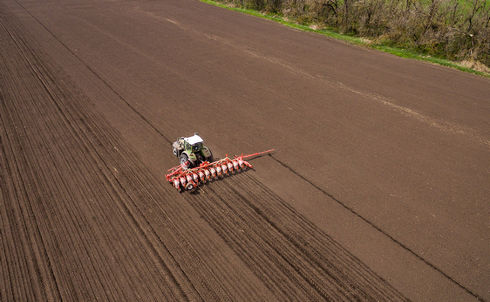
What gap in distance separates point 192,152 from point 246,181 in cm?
222

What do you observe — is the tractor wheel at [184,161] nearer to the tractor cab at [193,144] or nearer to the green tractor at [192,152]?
the green tractor at [192,152]

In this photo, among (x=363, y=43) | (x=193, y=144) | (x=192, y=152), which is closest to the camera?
(x=193, y=144)

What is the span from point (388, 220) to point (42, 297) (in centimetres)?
981

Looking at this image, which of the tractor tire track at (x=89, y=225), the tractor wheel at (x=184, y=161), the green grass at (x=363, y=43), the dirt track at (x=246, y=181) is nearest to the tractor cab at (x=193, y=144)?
the tractor wheel at (x=184, y=161)

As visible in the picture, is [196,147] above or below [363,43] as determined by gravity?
below

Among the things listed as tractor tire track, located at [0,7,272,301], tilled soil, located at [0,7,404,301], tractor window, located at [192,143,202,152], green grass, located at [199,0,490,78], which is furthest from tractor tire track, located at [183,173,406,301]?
green grass, located at [199,0,490,78]

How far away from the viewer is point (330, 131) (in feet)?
48.8

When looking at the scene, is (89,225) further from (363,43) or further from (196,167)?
(363,43)

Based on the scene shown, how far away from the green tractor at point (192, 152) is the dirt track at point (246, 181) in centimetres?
101

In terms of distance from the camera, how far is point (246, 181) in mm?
11781

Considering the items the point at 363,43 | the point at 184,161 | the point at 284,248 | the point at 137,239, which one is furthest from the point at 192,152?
the point at 363,43

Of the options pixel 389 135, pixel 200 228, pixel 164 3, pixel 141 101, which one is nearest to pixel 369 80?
pixel 389 135

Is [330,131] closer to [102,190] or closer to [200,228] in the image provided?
[200,228]

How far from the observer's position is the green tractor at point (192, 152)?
1162cm
